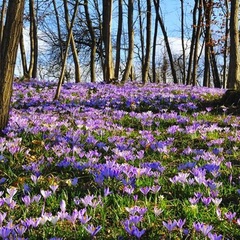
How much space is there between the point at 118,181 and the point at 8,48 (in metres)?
2.78

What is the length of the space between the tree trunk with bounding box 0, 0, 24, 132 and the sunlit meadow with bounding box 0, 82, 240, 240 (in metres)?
0.36

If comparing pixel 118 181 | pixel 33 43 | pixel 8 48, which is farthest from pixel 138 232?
pixel 33 43

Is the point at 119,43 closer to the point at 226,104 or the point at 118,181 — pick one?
the point at 226,104

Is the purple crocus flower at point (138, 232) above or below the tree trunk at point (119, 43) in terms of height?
below

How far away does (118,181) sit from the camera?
320cm

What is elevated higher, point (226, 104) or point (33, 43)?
point (33, 43)

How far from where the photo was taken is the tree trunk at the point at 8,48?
197 inches

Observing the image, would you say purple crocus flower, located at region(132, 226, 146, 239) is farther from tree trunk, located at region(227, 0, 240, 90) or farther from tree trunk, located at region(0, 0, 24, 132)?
tree trunk, located at region(227, 0, 240, 90)

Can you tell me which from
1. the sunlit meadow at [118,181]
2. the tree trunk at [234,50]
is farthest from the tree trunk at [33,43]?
the sunlit meadow at [118,181]

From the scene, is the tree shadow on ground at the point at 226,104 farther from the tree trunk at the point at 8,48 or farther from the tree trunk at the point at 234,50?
the tree trunk at the point at 8,48

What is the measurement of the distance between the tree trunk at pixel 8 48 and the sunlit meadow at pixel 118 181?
0.36 metres

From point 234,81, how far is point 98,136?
23.6 feet

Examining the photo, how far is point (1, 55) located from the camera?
5.07m

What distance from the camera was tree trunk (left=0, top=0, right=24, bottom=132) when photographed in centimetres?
500
